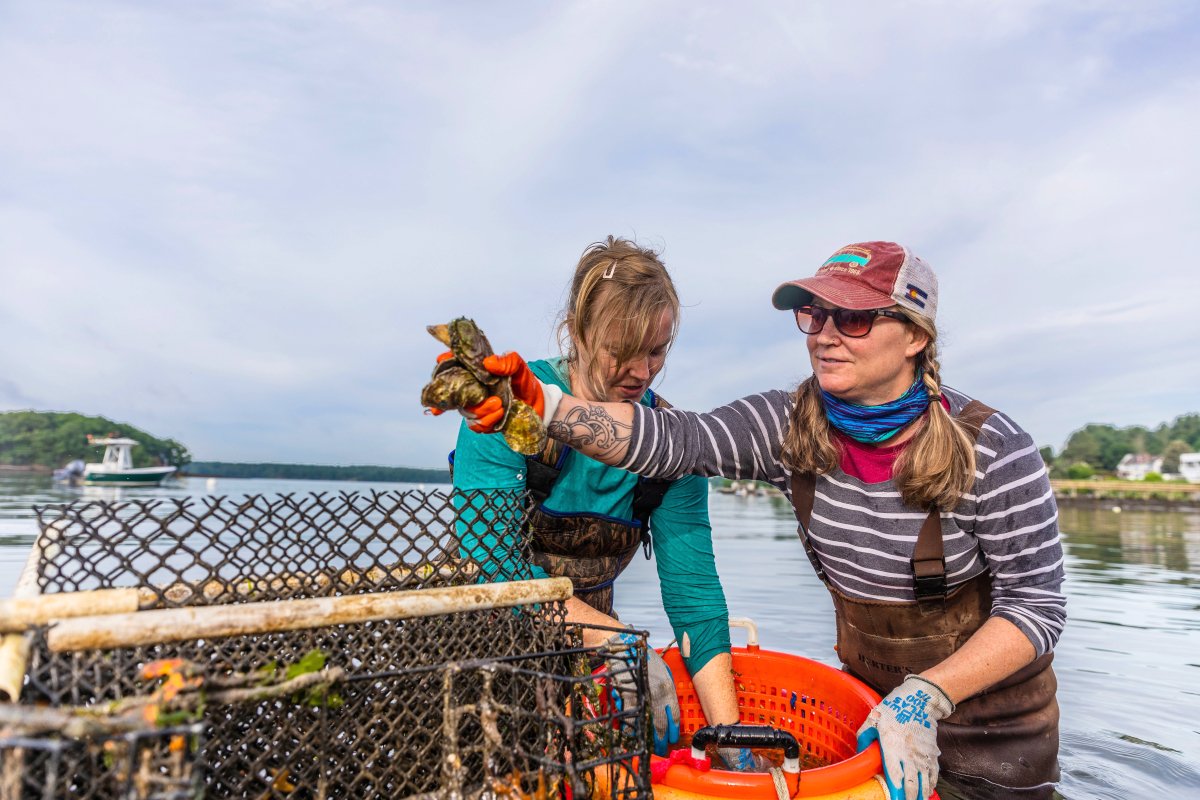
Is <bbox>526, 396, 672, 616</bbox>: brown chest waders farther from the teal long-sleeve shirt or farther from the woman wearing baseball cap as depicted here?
the woman wearing baseball cap

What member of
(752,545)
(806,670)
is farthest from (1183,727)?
(752,545)

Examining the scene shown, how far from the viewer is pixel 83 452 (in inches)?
3383

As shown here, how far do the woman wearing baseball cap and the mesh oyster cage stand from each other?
604mm

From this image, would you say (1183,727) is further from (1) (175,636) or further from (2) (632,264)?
(1) (175,636)

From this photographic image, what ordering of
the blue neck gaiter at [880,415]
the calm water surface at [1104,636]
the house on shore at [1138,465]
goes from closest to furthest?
1. the blue neck gaiter at [880,415]
2. the calm water surface at [1104,636]
3. the house on shore at [1138,465]

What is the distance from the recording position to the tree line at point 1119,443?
323ft

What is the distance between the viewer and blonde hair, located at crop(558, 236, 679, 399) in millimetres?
2703

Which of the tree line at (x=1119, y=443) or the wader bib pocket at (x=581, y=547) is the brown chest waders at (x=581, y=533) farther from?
the tree line at (x=1119, y=443)

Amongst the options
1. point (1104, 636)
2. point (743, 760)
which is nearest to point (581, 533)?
point (743, 760)

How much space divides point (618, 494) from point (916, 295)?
1.33m

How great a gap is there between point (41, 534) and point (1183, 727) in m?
5.75

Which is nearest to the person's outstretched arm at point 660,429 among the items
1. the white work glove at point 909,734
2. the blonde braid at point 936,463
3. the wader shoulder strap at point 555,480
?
the wader shoulder strap at point 555,480

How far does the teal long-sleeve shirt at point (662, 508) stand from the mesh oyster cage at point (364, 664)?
1.62 feet

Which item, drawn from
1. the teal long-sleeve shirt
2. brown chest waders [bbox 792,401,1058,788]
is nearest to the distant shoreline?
brown chest waders [bbox 792,401,1058,788]
